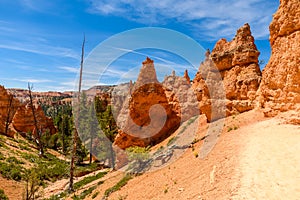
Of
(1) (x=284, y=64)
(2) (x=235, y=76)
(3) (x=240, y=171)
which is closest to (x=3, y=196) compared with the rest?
(3) (x=240, y=171)

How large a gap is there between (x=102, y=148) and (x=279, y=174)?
89.8ft

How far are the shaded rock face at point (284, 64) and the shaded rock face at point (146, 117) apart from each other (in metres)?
13.1

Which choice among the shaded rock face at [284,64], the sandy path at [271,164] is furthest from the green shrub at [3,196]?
the shaded rock face at [284,64]

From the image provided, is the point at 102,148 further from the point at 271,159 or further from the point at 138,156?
the point at 271,159

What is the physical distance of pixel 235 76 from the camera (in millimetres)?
18031

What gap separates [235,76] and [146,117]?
10.7 meters

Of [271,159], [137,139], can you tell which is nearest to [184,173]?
[271,159]

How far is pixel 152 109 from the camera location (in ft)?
85.6

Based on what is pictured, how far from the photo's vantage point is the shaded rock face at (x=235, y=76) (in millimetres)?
17156

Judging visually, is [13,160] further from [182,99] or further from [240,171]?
[240,171]

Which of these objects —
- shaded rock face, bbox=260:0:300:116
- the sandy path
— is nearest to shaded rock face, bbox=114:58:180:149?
shaded rock face, bbox=260:0:300:116

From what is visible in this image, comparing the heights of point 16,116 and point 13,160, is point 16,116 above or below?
above

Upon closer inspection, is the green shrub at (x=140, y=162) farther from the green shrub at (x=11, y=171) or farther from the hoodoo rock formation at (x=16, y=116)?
the hoodoo rock formation at (x=16, y=116)

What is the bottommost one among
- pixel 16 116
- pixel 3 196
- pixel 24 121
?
pixel 3 196
